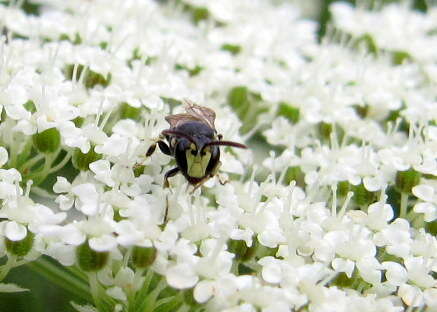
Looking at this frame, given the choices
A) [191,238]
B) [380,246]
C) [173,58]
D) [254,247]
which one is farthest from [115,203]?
[173,58]

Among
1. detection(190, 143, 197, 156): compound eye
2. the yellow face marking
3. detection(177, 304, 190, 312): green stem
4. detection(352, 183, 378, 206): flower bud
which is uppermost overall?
detection(190, 143, 197, 156): compound eye

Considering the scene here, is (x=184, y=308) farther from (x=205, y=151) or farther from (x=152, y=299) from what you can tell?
(x=205, y=151)

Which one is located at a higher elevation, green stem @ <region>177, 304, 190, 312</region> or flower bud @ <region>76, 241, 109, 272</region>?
flower bud @ <region>76, 241, 109, 272</region>

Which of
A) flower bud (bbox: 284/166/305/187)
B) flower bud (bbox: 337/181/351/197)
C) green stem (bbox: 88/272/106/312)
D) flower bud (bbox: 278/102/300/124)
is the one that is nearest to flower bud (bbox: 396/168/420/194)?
flower bud (bbox: 337/181/351/197)

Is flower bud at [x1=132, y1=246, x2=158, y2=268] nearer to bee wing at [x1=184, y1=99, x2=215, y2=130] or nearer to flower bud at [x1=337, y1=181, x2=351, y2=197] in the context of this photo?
bee wing at [x1=184, y1=99, x2=215, y2=130]

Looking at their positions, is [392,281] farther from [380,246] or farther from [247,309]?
[247,309]

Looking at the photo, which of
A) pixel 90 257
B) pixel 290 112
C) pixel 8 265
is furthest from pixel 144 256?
pixel 290 112
